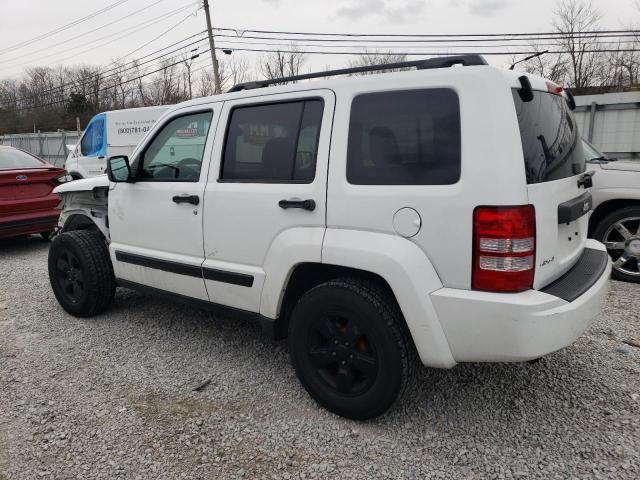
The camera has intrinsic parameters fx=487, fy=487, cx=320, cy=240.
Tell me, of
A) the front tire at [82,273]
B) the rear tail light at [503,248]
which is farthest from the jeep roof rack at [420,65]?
the front tire at [82,273]

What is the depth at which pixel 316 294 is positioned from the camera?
2.75 m

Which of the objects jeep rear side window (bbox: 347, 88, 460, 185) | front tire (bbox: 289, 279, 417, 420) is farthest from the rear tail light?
front tire (bbox: 289, 279, 417, 420)

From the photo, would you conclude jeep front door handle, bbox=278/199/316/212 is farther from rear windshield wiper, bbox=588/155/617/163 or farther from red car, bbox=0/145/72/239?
red car, bbox=0/145/72/239

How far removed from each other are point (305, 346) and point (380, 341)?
529 millimetres

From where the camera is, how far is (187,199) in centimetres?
334

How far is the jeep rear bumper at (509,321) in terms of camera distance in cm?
222

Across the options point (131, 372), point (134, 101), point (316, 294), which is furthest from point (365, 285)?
point (134, 101)

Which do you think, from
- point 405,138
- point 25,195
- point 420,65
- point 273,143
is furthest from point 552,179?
point 25,195

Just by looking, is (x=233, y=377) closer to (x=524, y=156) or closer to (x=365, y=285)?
(x=365, y=285)

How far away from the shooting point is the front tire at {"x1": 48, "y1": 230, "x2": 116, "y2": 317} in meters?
4.25

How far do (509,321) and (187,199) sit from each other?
220cm

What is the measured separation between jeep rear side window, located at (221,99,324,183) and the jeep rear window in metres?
1.10

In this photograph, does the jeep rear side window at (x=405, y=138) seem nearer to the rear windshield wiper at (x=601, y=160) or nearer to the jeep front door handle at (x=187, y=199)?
the jeep front door handle at (x=187, y=199)

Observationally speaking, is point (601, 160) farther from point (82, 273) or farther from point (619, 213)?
point (82, 273)
